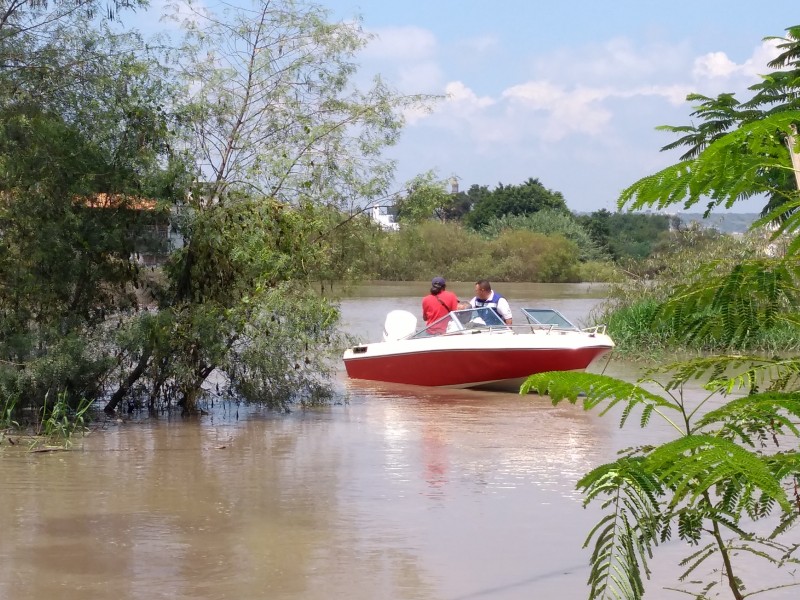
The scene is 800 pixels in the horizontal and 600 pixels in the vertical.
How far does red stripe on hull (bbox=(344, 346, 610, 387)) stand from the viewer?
53.6 ft

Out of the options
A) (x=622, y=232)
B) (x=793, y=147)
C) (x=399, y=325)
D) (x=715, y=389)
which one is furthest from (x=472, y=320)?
(x=622, y=232)

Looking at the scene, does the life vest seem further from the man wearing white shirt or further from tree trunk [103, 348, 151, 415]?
tree trunk [103, 348, 151, 415]

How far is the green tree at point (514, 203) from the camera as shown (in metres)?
90.0

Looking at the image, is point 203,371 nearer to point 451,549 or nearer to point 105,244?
point 105,244

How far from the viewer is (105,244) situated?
12742 millimetres

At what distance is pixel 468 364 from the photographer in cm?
1691

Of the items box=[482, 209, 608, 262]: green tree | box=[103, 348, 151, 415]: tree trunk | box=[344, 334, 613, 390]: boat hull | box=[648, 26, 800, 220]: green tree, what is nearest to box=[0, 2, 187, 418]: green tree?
box=[103, 348, 151, 415]: tree trunk

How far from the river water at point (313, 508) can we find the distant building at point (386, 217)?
7.94ft

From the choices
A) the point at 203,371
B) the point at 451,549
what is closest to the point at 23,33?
the point at 203,371

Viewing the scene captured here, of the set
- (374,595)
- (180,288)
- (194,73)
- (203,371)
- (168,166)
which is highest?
(194,73)

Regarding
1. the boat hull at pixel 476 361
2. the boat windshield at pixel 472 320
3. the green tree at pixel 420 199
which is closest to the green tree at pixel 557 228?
the boat hull at pixel 476 361

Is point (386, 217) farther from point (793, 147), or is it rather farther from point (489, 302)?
point (793, 147)

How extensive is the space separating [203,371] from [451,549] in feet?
22.1

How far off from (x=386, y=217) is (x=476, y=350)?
9.04 ft
